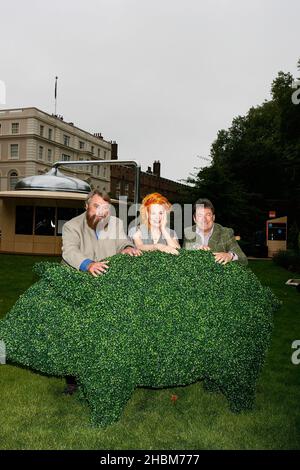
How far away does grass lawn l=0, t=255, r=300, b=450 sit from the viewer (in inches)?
142

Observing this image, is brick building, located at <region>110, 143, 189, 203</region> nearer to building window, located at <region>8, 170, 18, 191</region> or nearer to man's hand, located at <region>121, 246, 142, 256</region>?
building window, located at <region>8, 170, 18, 191</region>

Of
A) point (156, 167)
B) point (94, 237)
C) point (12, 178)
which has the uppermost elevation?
point (156, 167)

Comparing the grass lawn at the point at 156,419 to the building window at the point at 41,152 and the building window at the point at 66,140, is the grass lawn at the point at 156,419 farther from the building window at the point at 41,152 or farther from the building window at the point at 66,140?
the building window at the point at 66,140

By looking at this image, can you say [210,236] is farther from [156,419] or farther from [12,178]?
[12,178]

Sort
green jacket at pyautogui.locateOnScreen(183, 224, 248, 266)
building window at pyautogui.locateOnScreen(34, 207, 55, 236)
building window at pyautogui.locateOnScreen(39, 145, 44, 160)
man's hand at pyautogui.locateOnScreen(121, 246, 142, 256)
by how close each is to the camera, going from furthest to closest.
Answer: building window at pyautogui.locateOnScreen(39, 145, 44, 160) → building window at pyautogui.locateOnScreen(34, 207, 55, 236) → green jacket at pyautogui.locateOnScreen(183, 224, 248, 266) → man's hand at pyautogui.locateOnScreen(121, 246, 142, 256)

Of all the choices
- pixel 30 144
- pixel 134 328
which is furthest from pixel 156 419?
pixel 30 144

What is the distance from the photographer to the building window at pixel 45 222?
23.0 m

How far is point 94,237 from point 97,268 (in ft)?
1.82

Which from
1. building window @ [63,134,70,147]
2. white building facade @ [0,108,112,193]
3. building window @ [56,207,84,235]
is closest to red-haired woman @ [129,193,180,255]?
building window @ [56,207,84,235]

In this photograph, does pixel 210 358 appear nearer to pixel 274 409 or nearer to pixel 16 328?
pixel 274 409

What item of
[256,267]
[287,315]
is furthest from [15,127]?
[287,315]

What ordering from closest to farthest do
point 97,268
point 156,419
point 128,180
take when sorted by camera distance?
point 97,268, point 156,419, point 128,180

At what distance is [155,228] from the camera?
411cm

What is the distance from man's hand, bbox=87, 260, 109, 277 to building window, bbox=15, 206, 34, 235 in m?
19.8
